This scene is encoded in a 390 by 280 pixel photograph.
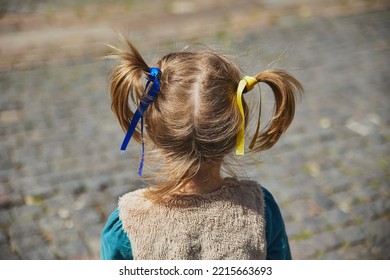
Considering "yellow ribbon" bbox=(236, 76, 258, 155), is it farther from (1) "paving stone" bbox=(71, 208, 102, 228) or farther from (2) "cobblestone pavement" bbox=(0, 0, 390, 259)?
(1) "paving stone" bbox=(71, 208, 102, 228)

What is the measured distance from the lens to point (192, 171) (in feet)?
4.86

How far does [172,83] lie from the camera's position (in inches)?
58.0

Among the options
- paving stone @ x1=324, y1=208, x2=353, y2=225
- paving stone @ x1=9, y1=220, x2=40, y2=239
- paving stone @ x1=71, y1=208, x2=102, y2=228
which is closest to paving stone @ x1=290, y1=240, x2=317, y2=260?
paving stone @ x1=324, y1=208, x2=353, y2=225

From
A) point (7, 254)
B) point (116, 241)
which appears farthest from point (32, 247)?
point (116, 241)

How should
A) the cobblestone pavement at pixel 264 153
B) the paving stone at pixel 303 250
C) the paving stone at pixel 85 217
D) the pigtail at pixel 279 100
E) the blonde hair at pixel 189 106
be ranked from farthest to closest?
the paving stone at pixel 85 217, the cobblestone pavement at pixel 264 153, the paving stone at pixel 303 250, the pigtail at pixel 279 100, the blonde hair at pixel 189 106

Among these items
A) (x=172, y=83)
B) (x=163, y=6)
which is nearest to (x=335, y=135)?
(x=172, y=83)

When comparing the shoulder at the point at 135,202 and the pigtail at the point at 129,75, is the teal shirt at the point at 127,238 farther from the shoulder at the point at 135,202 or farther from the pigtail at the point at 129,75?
the pigtail at the point at 129,75

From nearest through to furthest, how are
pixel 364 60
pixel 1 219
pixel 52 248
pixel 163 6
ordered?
pixel 52 248 < pixel 1 219 < pixel 364 60 < pixel 163 6

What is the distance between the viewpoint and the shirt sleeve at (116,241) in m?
1.53

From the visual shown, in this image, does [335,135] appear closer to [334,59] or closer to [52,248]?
[334,59]

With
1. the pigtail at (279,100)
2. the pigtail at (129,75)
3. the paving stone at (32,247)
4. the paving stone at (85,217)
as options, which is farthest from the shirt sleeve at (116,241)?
the paving stone at (85,217)

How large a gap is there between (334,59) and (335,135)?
135cm

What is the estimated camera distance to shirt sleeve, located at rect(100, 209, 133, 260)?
60.1 inches
